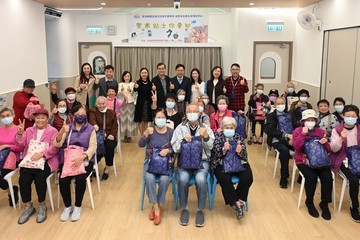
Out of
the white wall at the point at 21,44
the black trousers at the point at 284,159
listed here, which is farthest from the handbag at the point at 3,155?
the black trousers at the point at 284,159

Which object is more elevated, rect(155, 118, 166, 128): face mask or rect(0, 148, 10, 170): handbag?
rect(155, 118, 166, 128): face mask

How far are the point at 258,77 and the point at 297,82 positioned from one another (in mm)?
963

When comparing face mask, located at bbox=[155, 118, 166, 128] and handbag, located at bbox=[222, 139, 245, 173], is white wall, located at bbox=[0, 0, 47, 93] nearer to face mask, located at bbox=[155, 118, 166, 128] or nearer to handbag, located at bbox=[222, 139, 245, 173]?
face mask, located at bbox=[155, 118, 166, 128]

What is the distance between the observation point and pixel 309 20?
22.8 feet

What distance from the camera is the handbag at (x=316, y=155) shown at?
371cm

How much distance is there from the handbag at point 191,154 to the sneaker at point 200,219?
0.45 metres

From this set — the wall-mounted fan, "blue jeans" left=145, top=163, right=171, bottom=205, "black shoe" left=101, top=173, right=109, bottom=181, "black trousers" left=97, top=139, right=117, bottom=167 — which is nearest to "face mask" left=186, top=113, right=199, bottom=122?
"blue jeans" left=145, top=163, right=171, bottom=205

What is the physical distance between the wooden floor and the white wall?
2.33 metres

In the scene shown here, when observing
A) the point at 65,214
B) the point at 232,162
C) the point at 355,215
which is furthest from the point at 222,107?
the point at 65,214

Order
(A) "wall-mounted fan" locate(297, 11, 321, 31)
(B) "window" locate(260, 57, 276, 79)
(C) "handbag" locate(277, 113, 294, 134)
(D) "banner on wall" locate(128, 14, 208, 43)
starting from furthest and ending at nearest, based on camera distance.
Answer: (D) "banner on wall" locate(128, 14, 208, 43)
(B) "window" locate(260, 57, 276, 79)
(A) "wall-mounted fan" locate(297, 11, 321, 31)
(C) "handbag" locate(277, 113, 294, 134)

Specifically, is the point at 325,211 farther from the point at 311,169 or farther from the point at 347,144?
the point at 347,144

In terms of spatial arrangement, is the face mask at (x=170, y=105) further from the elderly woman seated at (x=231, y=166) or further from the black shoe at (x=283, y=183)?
the black shoe at (x=283, y=183)

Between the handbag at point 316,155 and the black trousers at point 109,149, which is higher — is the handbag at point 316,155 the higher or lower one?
the higher one

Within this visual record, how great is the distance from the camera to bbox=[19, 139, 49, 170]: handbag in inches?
143
